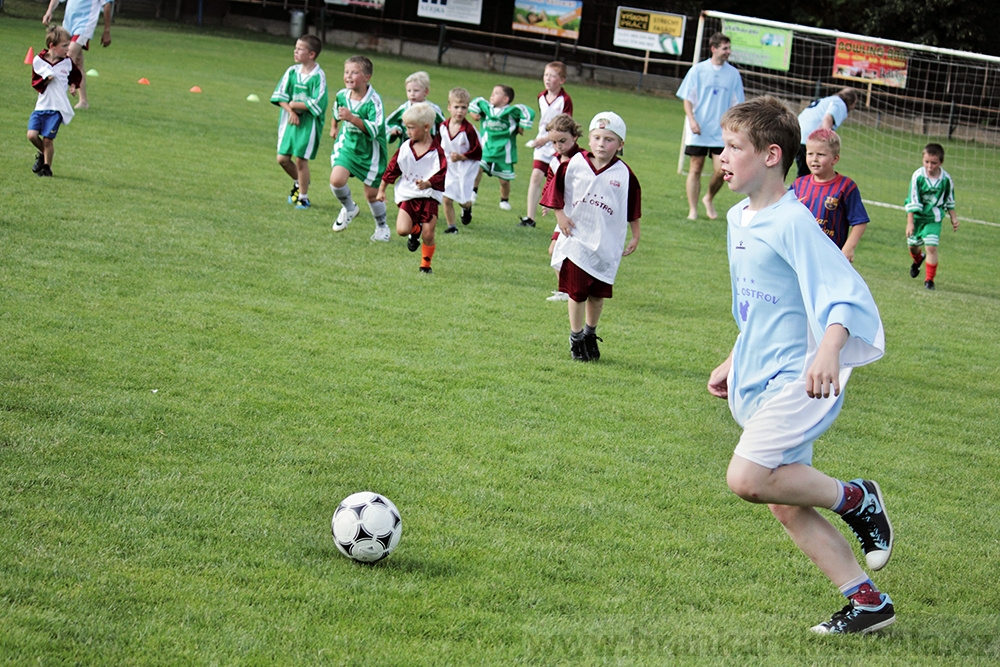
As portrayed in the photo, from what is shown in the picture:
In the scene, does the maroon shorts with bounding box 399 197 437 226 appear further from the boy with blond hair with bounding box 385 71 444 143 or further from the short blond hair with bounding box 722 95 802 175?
the short blond hair with bounding box 722 95 802 175

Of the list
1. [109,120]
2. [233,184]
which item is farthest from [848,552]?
[109,120]

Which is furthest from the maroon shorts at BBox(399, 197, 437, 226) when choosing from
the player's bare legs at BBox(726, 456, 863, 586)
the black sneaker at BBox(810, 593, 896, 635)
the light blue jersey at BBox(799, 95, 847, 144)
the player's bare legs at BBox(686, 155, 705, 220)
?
the light blue jersey at BBox(799, 95, 847, 144)

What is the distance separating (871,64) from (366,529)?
32.6 metres

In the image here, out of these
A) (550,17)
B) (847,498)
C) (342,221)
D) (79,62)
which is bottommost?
(847,498)

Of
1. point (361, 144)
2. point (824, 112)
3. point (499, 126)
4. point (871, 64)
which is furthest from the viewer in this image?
point (871, 64)

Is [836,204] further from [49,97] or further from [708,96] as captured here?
[49,97]

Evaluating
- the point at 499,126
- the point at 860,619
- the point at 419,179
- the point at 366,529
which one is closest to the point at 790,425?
the point at 860,619

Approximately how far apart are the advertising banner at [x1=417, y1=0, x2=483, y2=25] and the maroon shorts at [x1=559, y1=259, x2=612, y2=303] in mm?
33535

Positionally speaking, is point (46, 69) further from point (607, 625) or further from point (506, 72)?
point (506, 72)

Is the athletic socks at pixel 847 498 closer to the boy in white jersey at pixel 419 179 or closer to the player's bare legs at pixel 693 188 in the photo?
the boy in white jersey at pixel 419 179

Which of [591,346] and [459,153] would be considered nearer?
[591,346]

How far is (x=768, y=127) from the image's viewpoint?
3.67 meters

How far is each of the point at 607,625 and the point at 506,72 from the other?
3561cm

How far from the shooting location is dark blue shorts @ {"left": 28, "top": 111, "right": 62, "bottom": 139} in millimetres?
11195
